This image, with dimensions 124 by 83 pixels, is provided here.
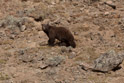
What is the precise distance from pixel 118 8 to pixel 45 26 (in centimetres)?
541

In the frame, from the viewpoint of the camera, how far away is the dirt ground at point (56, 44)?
368 inches

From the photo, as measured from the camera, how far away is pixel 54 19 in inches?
611

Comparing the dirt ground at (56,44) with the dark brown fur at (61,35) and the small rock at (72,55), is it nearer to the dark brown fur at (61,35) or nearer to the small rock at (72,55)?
the small rock at (72,55)

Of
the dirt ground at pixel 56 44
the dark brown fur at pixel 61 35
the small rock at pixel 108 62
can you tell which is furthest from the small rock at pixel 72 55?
the small rock at pixel 108 62

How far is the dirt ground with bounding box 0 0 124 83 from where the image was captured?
9336 mm

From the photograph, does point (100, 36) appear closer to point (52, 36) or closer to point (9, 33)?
point (52, 36)

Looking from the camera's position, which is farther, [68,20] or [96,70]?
[68,20]

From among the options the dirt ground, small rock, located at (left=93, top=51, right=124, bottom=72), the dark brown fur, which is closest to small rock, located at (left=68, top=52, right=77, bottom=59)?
the dirt ground

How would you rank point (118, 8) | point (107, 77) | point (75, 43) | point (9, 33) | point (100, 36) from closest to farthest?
point (107, 77) < point (75, 43) < point (100, 36) < point (9, 33) < point (118, 8)

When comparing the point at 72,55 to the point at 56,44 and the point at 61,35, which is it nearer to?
the point at 61,35

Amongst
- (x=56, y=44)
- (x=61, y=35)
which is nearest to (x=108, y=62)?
(x=61, y=35)

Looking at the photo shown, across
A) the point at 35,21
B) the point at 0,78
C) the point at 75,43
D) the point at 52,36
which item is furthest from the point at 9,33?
the point at 0,78

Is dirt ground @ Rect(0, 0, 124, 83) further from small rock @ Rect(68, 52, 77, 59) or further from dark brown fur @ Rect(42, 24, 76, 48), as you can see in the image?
dark brown fur @ Rect(42, 24, 76, 48)

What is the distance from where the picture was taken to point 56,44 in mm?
12484
